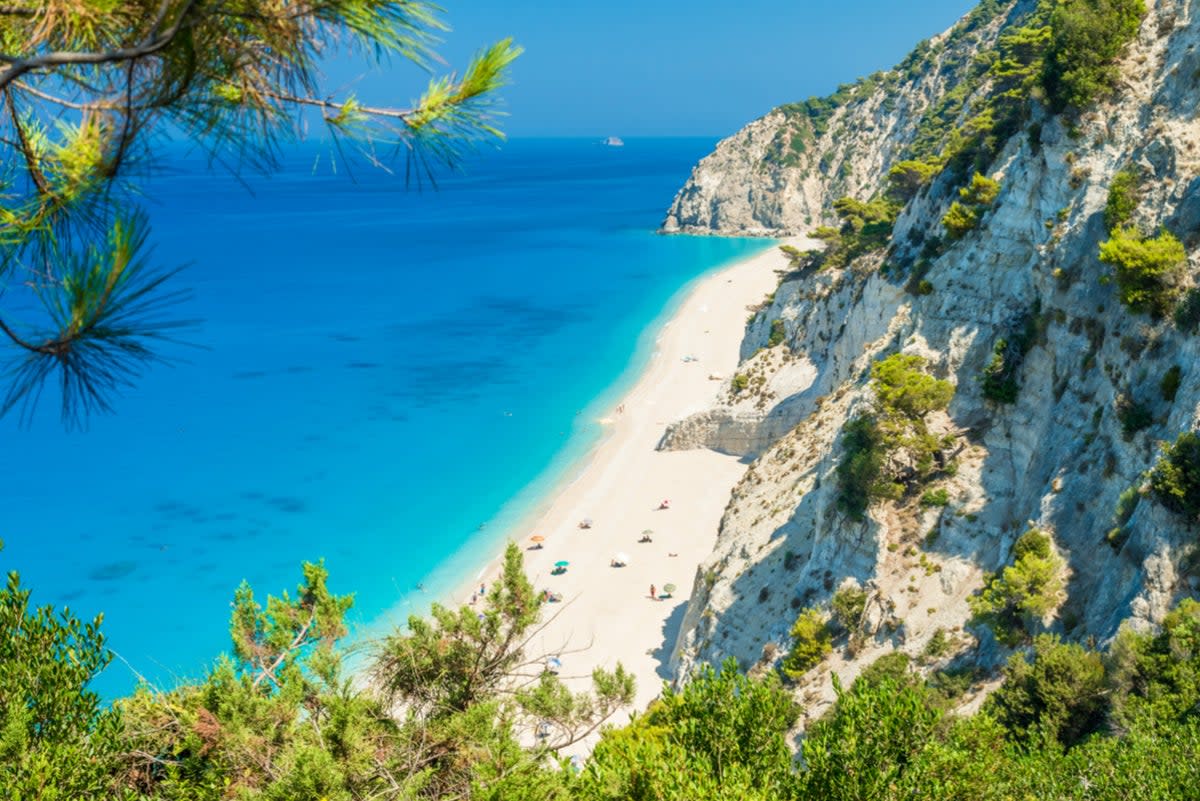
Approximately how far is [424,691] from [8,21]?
7.88m

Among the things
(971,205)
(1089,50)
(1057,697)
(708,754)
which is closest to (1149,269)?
(1089,50)

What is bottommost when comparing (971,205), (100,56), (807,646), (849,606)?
(807,646)

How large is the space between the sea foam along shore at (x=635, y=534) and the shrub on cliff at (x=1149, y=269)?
14719mm

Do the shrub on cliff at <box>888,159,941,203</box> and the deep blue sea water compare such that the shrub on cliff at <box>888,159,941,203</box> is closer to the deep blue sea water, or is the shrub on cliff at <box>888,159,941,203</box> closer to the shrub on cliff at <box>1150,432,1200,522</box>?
the deep blue sea water

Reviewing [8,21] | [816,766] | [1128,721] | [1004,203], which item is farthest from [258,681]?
[1004,203]

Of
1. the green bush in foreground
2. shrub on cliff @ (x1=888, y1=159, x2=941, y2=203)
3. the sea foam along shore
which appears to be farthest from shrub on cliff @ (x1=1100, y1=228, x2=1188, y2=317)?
shrub on cliff @ (x1=888, y1=159, x2=941, y2=203)

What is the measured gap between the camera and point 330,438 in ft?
183

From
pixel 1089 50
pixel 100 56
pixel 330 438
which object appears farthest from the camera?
pixel 330 438

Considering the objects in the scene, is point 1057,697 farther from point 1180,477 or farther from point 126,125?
point 126,125

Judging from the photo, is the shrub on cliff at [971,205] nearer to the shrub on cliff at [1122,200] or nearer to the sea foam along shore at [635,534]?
the shrub on cliff at [1122,200]

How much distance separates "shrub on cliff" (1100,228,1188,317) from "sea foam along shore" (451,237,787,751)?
14719mm

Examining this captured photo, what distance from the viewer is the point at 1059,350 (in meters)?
21.3

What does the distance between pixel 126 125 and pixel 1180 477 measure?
57.7 ft

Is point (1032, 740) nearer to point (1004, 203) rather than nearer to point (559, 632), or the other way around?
point (1004, 203)
